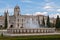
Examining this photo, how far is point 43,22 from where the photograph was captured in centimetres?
8869

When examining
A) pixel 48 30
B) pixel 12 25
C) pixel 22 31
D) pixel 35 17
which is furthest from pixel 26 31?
pixel 35 17

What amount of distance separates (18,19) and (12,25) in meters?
3.15

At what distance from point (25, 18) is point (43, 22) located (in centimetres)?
752

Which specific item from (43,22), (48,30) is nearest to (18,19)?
(43,22)

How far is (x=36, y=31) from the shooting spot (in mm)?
50344

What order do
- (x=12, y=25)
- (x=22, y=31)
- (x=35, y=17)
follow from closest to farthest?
(x=22, y=31) < (x=12, y=25) < (x=35, y=17)

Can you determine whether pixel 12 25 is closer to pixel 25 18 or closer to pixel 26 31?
pixel 25 18

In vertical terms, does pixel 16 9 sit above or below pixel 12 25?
above

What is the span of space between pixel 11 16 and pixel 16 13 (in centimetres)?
242

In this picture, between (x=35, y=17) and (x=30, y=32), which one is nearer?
(x=30, y=32)

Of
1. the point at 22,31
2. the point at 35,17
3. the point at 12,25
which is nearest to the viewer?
the point at 22,31

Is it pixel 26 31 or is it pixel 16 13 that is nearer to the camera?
pixel 26 31

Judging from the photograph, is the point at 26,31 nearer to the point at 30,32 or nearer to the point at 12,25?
the point at 30,32

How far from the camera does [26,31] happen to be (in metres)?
50.4
